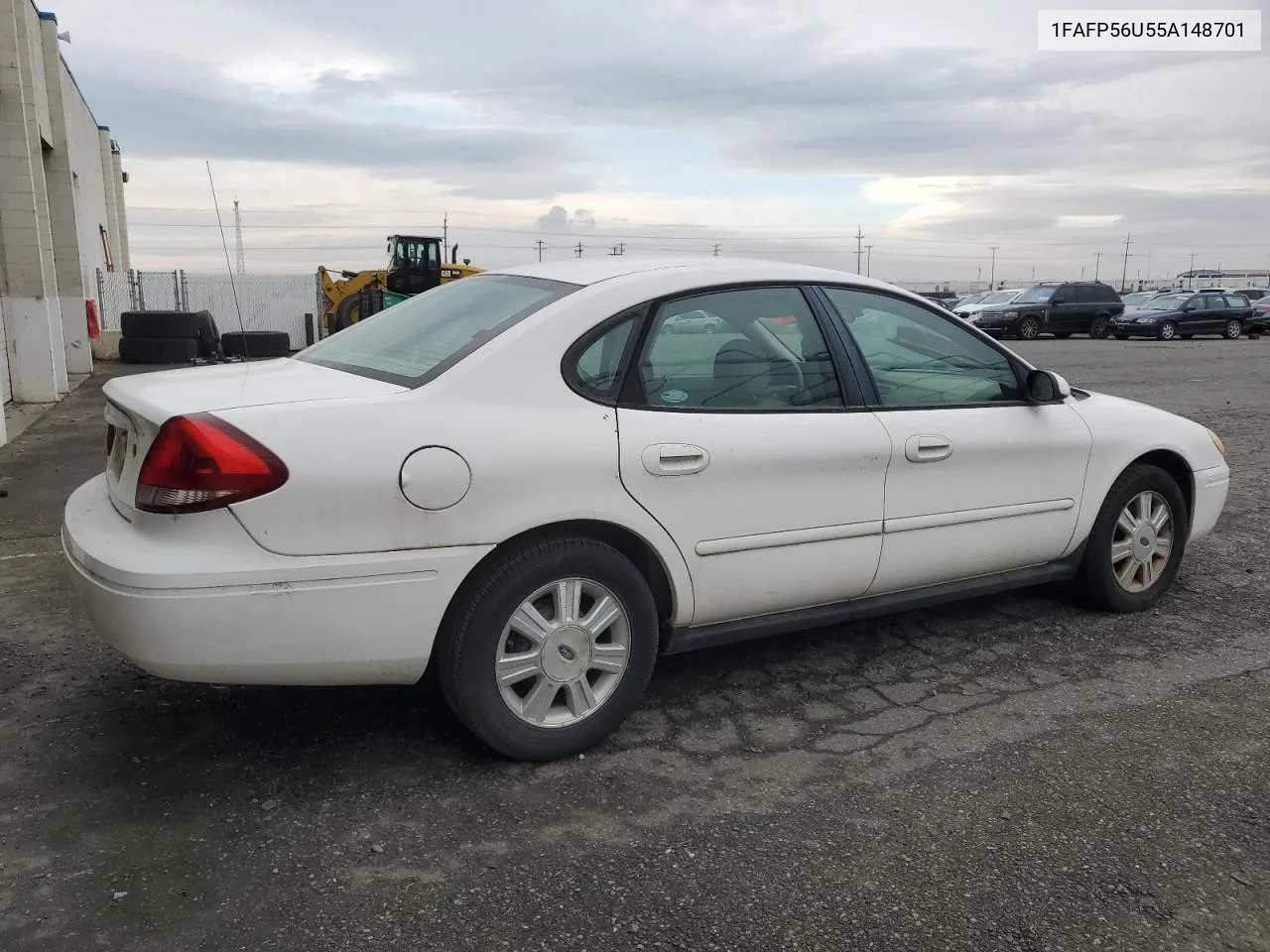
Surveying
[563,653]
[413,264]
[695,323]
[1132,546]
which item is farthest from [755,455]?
[413,264]

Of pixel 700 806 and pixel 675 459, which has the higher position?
pixel 675 459

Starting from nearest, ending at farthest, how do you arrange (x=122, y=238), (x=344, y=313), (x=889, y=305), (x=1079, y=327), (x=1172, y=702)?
(x=1172, y=702) → (x=889, y=305) → (x=344, y=313) → (x=1079, y=327) → (x=122, y=238)

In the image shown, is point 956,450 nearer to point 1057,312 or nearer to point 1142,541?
point 1142,541

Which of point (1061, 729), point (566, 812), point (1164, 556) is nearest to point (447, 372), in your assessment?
point (566, 812)

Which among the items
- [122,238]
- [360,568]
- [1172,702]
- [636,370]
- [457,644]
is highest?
[122,238]

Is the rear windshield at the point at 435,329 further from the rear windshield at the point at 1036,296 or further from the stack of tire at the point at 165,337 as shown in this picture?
the rear windshield at the point at 1036,296

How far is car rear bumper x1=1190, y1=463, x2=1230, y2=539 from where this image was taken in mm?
4941

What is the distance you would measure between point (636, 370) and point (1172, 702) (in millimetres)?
2320

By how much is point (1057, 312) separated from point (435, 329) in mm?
29855

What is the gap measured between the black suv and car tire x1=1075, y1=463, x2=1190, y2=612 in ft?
86.3

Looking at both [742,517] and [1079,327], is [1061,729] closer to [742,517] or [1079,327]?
[742,517]

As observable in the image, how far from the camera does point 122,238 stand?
32.9 metres

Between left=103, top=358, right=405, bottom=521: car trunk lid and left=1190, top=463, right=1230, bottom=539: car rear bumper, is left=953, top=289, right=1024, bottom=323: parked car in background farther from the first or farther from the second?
left=103, top=358, right=405, bottom=521: car trunk lid

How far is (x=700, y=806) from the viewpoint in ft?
10.2
